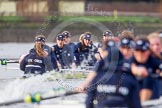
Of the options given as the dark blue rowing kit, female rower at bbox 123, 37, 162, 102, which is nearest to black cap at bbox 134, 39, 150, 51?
female rower at bbox 123, 37, 162, 102

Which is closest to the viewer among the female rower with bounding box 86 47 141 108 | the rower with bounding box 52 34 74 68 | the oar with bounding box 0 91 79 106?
the female rower with bounding box 86 47 141 108

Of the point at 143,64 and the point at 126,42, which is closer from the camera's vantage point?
the point at 126,42

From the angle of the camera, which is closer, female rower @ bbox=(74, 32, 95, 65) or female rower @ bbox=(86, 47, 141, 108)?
female rower @ bbox=(86, 47, 141, 108)

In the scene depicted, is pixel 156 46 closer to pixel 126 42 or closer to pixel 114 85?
pixel 126 42

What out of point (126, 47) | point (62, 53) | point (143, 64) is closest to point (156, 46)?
point (143, 64)

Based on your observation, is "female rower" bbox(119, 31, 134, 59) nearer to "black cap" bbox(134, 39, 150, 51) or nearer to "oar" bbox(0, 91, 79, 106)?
"black cap" bbox(134, 39, 150, 51)

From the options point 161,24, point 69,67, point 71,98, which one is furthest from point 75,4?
point 71,98

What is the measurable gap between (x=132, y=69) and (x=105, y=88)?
0.51m

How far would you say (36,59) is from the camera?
1848cm

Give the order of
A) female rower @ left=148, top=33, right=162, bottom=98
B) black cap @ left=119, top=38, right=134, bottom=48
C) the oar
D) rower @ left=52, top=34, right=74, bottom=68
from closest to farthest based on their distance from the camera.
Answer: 1. black cap @ left=119, top=38, right=134, bottom=48
2. the oar
3. female rower @ left=148, top=33, right=162, bottom=98
4. rower @ left=52, top=34, right=74, bottom=68

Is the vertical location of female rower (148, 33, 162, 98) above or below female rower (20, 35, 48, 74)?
above

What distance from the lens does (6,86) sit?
18.8 meters

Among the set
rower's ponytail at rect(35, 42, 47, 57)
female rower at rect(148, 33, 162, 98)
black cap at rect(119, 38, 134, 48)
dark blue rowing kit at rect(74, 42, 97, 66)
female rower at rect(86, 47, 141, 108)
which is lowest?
dark blue rowing kit at rect(74, 42, 97, 66)

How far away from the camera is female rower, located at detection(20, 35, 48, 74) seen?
59.9ft
